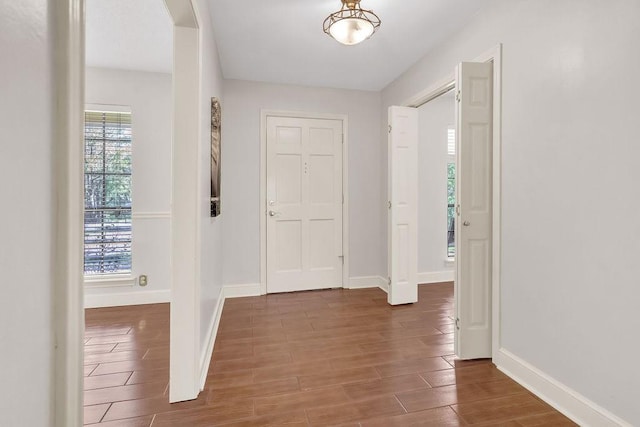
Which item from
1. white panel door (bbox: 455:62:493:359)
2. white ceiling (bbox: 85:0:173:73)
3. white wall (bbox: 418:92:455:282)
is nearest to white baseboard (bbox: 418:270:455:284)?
white wall (bbox: 418:92:455:282)

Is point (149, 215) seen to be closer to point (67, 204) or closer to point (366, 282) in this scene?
point (366, 282)

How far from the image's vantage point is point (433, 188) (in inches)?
175

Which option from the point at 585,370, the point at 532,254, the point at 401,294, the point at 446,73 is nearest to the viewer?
the point at 585,370

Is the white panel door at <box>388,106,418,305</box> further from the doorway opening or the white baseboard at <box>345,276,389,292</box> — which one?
the doorway opening

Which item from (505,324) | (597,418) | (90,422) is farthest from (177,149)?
(597,418)

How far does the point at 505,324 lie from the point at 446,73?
2089mm

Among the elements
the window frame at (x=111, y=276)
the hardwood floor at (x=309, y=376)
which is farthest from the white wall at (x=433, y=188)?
the window frame at (x=111, y=276)

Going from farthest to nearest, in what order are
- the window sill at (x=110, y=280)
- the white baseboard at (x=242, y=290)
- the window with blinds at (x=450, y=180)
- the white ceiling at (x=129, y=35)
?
the window with blinds at (x=450, y=180) < the white baseboard at (x=242, y=290) < the window sill at (x=110, y=280) < the white ceiling at (x=129, y=35)

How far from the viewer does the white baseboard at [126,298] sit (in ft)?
11.0

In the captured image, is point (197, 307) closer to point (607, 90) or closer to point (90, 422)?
point (90, 422)

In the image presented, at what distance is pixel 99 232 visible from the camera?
343 cm

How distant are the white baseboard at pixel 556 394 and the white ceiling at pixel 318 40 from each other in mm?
2472

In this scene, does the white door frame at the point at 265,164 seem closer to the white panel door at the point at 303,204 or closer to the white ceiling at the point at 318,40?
the white panel door at the point at 303,204

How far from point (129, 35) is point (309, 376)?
10.0 feet
